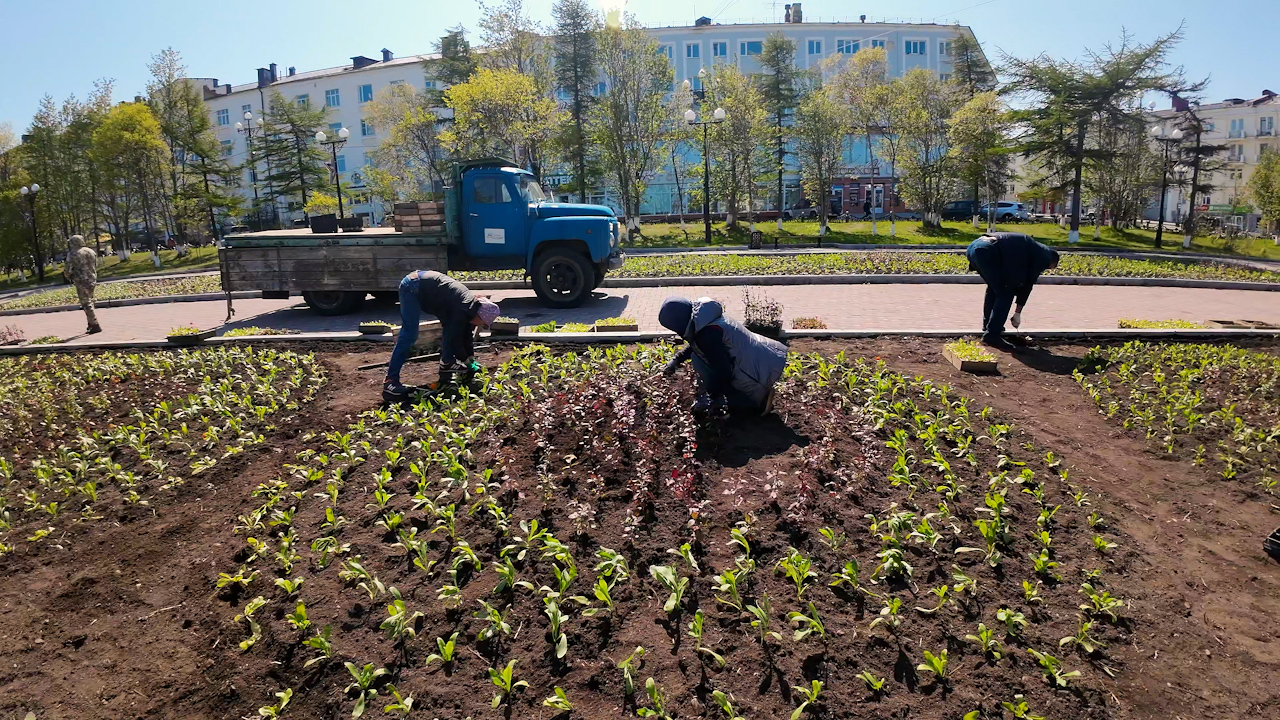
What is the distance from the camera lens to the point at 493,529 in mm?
4227

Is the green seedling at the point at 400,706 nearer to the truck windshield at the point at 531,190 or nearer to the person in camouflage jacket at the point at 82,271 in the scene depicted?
the truck windshield at the point at 531,190

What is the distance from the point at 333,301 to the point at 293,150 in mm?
33010

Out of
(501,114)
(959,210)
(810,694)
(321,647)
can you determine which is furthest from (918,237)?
(321,647)

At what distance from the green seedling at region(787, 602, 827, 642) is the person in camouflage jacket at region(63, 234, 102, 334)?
12655mm

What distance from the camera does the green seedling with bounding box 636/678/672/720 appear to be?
9.39ft

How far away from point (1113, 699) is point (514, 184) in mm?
11083

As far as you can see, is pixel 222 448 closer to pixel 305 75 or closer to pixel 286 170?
pixel 286 170

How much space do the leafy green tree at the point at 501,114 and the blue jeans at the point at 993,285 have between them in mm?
23814

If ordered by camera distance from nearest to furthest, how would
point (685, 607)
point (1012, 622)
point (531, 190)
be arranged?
point (1012, 622) → point (685, 607) → point (531, 190)

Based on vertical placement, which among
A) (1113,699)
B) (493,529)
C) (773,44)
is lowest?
(1113,699)

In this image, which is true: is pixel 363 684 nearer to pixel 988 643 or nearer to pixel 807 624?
pixel 807 624

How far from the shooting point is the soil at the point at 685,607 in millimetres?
3090

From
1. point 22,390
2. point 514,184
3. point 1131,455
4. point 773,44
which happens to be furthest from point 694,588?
point 773,44

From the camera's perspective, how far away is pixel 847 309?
11688 millimetres
